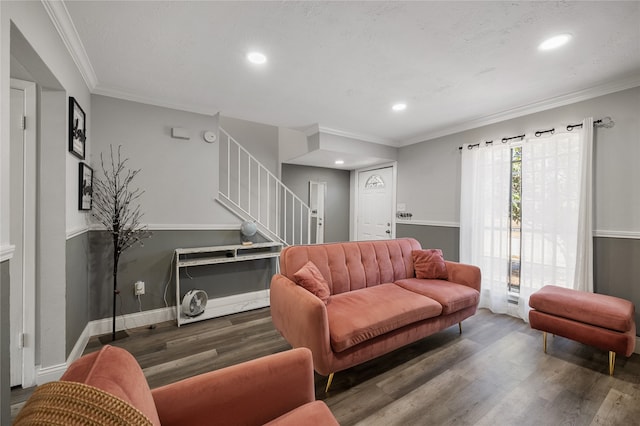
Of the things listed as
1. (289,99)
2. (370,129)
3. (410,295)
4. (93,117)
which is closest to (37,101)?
(93,117)

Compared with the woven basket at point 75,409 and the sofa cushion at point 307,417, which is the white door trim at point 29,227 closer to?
the woven basket at point 75,409

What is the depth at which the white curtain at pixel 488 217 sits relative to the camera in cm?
329

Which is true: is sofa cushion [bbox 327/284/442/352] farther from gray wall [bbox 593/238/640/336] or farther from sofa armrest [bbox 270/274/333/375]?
gray wall [bbox 593/238/640/336]

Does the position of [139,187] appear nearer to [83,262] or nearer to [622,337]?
[83,262]

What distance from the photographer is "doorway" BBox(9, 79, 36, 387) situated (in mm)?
1754

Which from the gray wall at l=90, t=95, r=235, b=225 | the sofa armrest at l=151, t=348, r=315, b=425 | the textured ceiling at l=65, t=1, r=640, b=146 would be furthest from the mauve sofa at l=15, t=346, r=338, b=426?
the gray wall at l=90, t=95, r=235, b=225

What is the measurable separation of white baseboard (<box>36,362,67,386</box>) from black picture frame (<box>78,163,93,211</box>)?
1225mm

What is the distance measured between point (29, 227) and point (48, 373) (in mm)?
1068

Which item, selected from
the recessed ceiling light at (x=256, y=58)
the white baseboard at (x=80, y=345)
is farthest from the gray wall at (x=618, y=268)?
the white baseboard at (x=80, y=345)

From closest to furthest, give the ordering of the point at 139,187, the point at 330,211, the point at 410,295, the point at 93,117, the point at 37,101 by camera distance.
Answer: the point at 37,101 < the point at 410,295 < the point at 93,117 < the point at 139,187 < the point at 330,211

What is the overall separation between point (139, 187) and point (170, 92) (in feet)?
3.48

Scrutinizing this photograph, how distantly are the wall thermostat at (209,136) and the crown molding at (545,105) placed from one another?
310 cm

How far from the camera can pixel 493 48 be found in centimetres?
200

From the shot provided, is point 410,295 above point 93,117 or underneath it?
underneath
